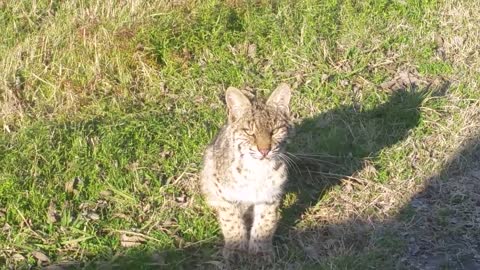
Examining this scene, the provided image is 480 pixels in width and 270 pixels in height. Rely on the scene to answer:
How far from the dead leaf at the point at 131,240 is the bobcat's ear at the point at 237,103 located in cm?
111

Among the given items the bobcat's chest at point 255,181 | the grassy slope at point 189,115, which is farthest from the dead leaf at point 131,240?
the bobcat's chest at point 255,181

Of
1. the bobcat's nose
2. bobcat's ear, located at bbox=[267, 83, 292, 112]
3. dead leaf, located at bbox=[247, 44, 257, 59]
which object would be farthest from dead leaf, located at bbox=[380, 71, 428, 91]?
the bobcat's nose

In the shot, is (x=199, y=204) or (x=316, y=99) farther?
(x=316, y=99)

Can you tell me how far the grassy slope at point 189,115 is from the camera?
5.07m

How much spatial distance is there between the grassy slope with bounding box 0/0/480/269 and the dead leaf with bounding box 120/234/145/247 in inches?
1.5

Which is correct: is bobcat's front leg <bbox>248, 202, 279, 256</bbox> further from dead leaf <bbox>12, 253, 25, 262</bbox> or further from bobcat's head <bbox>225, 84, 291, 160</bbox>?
dead leaf <bbox>12, 253, 25, 262</bbox>

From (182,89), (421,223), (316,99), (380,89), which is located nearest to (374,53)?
(380,89)

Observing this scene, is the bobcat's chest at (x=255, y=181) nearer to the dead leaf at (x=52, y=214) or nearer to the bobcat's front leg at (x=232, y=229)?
the bobcat's front leg at (x=232, y=229)

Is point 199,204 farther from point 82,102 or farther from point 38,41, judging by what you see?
point 38,41

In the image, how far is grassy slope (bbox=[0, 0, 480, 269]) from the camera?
507 centimetres

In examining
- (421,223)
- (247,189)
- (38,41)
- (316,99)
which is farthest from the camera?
(38,41)

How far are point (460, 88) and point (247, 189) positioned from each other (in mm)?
2910

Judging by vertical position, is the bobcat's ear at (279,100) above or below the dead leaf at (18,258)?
above

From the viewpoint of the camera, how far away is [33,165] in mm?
5488
